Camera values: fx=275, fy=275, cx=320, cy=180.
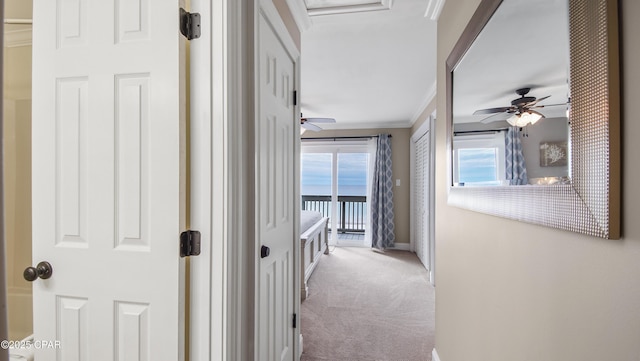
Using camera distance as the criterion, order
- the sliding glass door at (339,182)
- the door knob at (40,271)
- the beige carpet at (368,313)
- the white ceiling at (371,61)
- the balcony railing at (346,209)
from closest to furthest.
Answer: the door knob at (40,271), the white ceiling at (371,61), the beige carpet at (368,313), the sliding glass door at (339,182), the balcony railing at (346,209)

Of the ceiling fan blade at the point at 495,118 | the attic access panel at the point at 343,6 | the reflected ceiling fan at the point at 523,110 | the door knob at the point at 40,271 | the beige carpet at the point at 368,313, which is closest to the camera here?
the reflected ceiling fan at the point at 523,110

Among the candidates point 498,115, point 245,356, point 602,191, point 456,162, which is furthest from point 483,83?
point 245,356

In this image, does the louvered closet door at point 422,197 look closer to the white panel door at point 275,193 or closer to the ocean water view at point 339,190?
the ocean water view at point 339,190

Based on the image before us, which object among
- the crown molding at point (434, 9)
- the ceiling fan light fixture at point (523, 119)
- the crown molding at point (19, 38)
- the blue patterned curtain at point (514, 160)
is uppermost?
the crown molding at point (434, 9)

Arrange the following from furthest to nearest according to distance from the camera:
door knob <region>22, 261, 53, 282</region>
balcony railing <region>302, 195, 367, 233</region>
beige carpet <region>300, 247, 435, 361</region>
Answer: balcony railing <region>302, 195, 367, 233</region> < beige carpet <region>300, 247, 435, 361</region> < door knob <region>22, 261, 53, 282</region>

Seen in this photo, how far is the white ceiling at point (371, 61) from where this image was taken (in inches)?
79.3

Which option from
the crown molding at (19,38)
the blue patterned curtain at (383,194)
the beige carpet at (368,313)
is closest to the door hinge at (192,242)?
the crown molding at (19,38)

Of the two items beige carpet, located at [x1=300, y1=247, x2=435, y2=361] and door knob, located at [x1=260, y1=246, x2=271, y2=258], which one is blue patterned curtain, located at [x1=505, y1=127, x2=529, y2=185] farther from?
beige carpet, located at [x1=300, y1=247, x2=435, y2=361]

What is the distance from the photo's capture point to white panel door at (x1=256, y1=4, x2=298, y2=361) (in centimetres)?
131

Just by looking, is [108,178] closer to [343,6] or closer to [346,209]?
[343,6]

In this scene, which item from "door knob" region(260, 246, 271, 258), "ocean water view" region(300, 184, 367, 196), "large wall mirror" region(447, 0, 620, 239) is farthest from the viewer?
"ocean water view" region(300, 184, 367, 196)

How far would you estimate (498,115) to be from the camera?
0.96 m

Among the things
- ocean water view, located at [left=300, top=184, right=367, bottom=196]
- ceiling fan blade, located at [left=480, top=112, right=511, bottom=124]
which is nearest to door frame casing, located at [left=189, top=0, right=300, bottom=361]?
ceiling fan blade, located at [left=480, top=112, right=511, bottom=124]

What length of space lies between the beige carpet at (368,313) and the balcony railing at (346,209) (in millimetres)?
1989
